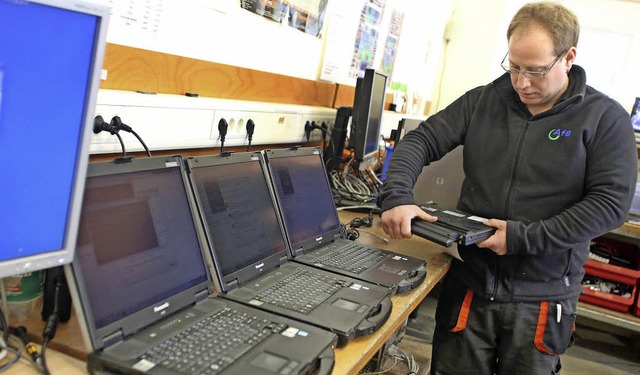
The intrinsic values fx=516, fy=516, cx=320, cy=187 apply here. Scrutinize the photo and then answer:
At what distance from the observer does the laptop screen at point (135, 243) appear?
846 mm

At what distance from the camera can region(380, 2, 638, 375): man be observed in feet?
4.77

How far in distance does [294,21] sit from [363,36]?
80 centimetres

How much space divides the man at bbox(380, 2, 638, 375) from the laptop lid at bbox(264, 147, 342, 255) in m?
0.19

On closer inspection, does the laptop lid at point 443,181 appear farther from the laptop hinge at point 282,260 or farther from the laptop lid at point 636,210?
the laptop lid at point 636,210

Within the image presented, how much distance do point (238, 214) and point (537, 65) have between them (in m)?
0.94

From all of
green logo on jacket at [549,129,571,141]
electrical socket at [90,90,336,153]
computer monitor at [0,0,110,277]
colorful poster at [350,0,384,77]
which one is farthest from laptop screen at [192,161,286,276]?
colorful poster at [350,0,384,77]

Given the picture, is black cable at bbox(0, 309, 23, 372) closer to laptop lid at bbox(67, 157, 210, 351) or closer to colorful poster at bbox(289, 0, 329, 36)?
laptop lid at bbox(67, 157, 210, 351)

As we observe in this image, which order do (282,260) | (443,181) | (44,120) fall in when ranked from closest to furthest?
1. (44,120)
2. (282,260)
3. (443,181)

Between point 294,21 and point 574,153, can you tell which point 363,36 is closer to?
point 294,21

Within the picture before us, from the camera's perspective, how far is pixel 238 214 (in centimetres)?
122

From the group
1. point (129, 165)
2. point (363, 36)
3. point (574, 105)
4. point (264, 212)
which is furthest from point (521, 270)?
point (363, 36)

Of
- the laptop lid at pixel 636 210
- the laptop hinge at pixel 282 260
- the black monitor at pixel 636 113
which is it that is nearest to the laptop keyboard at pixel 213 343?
the laptop hinge at pixel 282 260

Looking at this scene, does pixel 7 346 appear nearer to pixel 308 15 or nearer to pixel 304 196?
pixel 304 196

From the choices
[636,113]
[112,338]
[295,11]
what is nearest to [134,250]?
[112,338]
